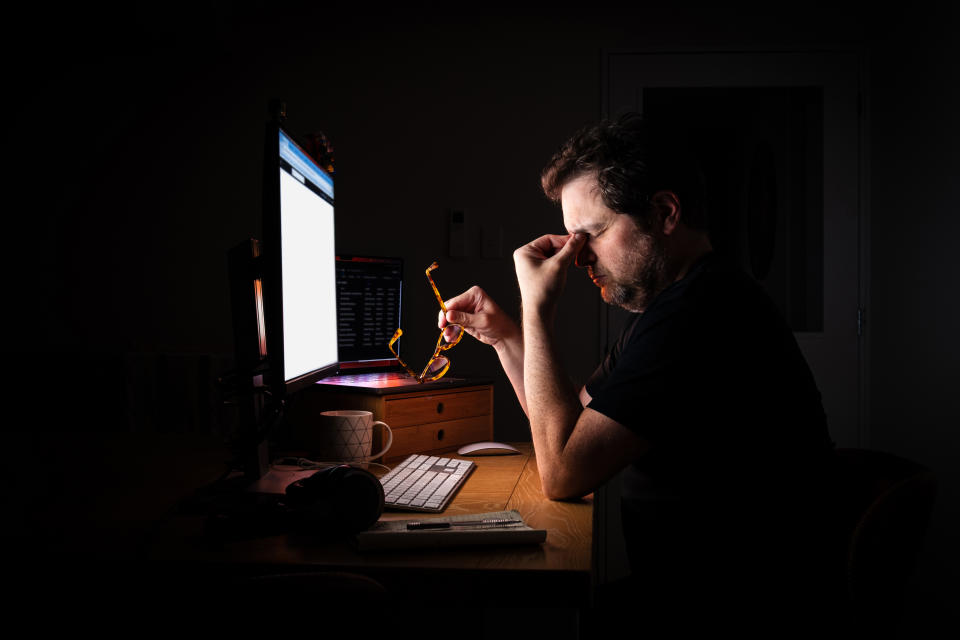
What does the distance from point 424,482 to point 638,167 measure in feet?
2.35

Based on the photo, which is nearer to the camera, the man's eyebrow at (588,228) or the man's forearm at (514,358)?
the man's eyebrow at (588,228)

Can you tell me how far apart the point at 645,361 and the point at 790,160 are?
210cm

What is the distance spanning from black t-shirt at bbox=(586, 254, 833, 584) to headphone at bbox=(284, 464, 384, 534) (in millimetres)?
383

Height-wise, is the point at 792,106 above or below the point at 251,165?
above

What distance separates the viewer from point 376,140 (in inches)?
107

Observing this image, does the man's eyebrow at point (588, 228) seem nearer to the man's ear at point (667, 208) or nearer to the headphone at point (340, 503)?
the man's ear at point (667, 208)

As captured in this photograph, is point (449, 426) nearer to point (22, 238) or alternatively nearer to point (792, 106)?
point (792, 106)

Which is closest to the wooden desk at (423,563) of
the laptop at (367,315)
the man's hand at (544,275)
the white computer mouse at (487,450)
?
the man's hand at (544,275)

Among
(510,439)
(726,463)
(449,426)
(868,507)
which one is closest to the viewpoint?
(868,507)

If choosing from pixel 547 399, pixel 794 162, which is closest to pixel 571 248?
pixel 547 399

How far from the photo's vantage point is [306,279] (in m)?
1.32

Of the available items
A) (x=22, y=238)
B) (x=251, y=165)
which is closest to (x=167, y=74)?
(x=251, y=165)

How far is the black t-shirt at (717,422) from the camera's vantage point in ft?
3.34

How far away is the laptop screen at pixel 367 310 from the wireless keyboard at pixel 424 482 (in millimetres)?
601
